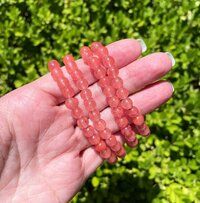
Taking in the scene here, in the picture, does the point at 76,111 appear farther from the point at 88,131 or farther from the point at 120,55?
the point at 120,55

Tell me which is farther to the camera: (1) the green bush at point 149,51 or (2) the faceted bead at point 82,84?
(1) the green bush at point 149,51

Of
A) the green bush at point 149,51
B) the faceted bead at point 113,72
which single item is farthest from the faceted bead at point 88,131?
the green bush at point 149,51

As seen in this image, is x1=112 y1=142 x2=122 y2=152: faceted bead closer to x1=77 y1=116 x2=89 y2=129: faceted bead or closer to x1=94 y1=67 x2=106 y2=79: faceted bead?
x1=77 y1=116 x2=89 y2=129: faceted bead

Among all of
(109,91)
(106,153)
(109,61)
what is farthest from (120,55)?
(106,153)

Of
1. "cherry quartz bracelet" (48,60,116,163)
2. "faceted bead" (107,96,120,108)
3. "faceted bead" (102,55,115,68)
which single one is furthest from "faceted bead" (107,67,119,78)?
"cherry quartz bracelet" (48,60,116,163)

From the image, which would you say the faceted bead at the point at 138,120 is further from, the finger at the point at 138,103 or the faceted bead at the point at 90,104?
the faceted bead at the point at 90,104

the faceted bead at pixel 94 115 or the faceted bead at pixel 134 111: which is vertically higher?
the faceted bead at pixel 94 115

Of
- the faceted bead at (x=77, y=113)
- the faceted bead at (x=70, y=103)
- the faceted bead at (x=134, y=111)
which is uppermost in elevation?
the faceted bead at (x=70, y=103)
